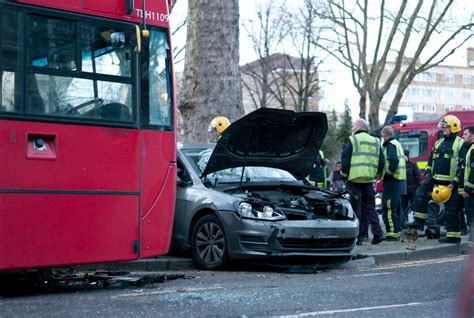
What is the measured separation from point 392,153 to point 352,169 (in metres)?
1.06

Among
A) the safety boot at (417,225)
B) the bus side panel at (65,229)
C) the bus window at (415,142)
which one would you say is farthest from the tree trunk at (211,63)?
the bus side panel at (65,229)

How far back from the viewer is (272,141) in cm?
1052

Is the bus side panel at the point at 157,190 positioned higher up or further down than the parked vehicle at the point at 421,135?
further down

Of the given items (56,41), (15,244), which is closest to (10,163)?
(15,244)

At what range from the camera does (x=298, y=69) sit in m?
50.8

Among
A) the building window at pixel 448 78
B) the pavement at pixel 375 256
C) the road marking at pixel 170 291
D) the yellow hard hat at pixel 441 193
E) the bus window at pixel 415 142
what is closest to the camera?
the road marking at pixel 170 291

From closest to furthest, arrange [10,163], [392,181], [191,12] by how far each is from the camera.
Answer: [10,163] < [392,181] < [191,12]

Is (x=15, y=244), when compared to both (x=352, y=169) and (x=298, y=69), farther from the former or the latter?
(x=298, y=69)

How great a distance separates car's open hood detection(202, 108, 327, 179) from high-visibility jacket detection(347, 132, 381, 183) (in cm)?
125

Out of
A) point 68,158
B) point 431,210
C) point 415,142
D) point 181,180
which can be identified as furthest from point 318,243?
point 415,142

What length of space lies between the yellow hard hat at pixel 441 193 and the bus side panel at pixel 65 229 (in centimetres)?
622

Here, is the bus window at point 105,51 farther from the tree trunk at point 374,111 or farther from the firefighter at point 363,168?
the tree trunk at point 374,111

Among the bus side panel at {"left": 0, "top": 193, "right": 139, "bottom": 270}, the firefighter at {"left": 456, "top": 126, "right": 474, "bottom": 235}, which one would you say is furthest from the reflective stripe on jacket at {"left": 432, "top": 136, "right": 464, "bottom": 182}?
the bus side panel at {"left": 0, "top": 193, "right": 139, "bottom": 270}

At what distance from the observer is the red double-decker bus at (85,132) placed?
7.35 m
